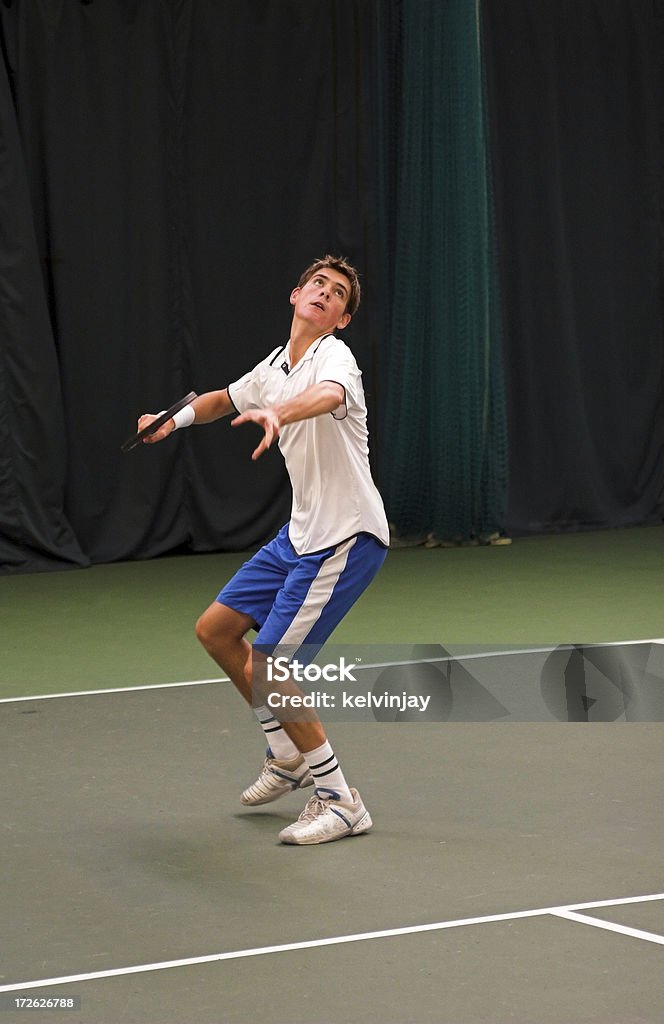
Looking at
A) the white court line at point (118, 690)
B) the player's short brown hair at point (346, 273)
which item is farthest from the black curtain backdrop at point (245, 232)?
the player's short brown hair at point (346, 273)

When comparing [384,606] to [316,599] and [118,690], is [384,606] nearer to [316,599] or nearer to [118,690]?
[118,690]

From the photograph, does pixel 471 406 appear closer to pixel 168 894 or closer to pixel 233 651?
pixel 233 651

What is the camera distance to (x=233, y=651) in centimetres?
406

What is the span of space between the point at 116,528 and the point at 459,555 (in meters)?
1.74

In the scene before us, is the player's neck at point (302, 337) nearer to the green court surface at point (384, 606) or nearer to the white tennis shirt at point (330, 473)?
the white tennis shirt at point (330, 473)

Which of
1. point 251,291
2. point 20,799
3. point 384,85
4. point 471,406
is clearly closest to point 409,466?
point 471,406

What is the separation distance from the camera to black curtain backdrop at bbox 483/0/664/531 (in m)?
9.80

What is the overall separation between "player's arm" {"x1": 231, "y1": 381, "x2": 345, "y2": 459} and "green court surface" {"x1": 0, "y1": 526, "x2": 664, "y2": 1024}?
892 millimetres

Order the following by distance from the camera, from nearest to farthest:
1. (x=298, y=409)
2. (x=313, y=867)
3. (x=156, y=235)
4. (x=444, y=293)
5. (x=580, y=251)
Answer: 1. (x=298, y=409)
2. (x=313, y=867)
3. (x=156, y=235)
4. (x=444, y=293)
5. (x=580, y=251)

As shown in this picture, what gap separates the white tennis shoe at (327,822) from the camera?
3.88m

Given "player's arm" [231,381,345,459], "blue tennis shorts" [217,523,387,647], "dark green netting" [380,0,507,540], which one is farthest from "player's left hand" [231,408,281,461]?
"dark green netting" [380,0,507,540]

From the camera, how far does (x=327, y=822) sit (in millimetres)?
3902

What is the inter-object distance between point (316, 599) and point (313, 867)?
57 cm

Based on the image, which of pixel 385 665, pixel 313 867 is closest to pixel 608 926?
pixel 313 867
